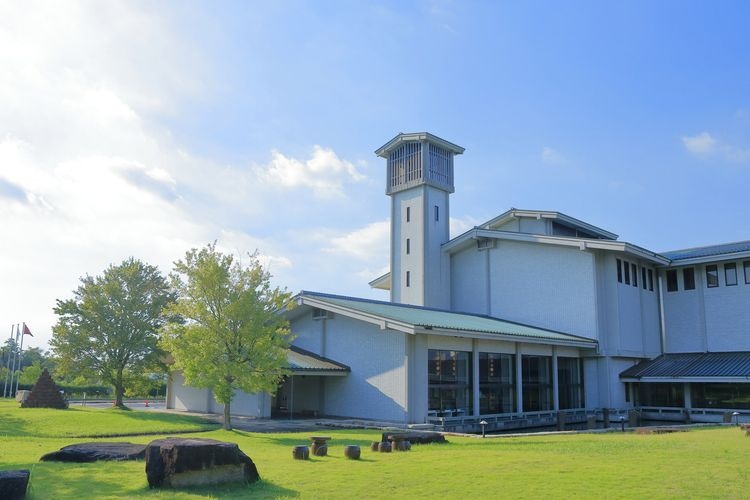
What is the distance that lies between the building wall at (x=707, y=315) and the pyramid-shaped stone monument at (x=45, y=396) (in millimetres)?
35909

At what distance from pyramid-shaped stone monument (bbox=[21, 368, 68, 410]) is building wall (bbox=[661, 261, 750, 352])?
35909 millimetres

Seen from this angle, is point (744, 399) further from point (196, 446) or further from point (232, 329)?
point (196, 446)

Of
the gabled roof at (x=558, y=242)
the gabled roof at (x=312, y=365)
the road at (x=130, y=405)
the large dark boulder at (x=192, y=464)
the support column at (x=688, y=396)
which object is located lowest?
the road at (x=130, y=405)

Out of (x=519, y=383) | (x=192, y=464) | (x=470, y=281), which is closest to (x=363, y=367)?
(x=519, y=383)

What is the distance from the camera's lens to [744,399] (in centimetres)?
3362

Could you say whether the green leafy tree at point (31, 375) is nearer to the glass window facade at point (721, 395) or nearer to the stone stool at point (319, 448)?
the stone stool at point (319, 448)

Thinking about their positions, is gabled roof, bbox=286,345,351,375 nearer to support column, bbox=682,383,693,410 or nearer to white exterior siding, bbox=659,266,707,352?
support column, bbox=682,383,693,410

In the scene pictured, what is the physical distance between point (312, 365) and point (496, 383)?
9116 mm

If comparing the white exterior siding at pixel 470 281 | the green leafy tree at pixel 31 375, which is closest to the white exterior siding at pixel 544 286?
the white exterior siding at pixel 470 281

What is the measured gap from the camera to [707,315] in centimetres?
3831

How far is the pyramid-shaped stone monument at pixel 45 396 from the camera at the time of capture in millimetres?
33594

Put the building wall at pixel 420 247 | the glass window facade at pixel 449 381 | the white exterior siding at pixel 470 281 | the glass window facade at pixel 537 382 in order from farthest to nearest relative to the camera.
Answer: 1. the building wall at pixel 420 247
2. the white exterior siding at pixel 470 281
3. the glass window facade at pixel 537 382
4. the glass window facade at pixel 449 381

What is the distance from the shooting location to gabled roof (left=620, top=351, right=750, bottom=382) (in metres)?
33.7

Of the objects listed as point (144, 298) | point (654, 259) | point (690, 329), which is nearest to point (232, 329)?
point (144, 298)
